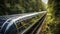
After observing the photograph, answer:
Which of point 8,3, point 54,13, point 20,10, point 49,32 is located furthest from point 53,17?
point 8,3

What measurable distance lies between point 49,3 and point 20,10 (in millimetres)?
630

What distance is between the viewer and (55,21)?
3051 mm

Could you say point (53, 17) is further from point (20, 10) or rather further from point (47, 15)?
point (20, 10)

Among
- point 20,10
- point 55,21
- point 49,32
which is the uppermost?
point 20,10

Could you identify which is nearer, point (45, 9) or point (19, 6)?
point (19, 6)

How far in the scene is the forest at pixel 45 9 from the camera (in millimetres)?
2913

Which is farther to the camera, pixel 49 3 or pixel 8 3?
pixel 49 3

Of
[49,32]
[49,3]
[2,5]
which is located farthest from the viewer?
[49,3]

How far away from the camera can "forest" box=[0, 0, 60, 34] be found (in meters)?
2.91

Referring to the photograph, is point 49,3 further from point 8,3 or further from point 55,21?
point 8,3

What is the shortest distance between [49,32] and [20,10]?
2.21 feet

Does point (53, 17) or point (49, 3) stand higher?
point (49, 3)

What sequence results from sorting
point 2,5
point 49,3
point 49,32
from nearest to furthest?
point 2,5 → point 49,32 → point 49,3

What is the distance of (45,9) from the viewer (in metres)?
3.23
